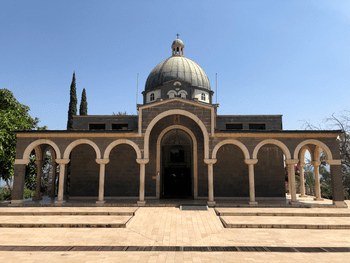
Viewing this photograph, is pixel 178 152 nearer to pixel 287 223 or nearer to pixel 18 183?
pixel 287 223

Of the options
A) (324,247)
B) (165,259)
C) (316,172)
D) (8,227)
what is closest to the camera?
Answer: (165,259)

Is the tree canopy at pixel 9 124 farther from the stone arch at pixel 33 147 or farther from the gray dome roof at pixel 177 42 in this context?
the gray dome roof at pixel 177 42

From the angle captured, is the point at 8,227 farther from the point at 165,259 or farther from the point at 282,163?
the point at 282,163

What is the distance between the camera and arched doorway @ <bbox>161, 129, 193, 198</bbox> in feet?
82.2

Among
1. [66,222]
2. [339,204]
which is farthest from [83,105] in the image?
[339,204]

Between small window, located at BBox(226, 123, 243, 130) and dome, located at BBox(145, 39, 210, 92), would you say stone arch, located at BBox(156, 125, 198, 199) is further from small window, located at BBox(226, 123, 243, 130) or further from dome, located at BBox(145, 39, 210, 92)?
dome, located at BBox(145, 39, 210, 92)

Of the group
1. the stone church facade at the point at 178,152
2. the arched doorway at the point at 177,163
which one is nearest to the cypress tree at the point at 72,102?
the stone church facade at the point at 178,152

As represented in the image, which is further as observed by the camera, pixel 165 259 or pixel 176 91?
pixel 176 91

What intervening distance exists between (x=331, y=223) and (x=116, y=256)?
38.6 feet

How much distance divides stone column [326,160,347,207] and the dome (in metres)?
16.1

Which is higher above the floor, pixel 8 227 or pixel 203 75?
pixel 203 75

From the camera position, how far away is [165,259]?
340 inches

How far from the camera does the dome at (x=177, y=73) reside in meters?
29.3

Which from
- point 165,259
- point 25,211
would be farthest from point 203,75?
point 165,259
